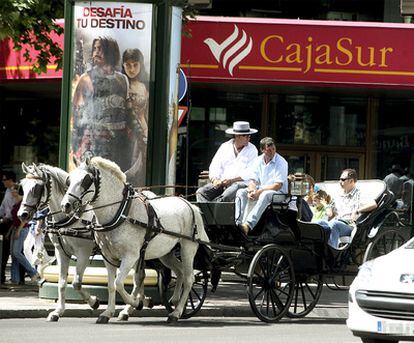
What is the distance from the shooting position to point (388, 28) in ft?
81.7

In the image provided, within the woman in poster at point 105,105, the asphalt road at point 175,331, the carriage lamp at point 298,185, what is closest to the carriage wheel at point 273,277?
the asphalt road at point 175,331

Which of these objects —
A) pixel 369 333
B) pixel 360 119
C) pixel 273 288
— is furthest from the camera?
pixel 360 119

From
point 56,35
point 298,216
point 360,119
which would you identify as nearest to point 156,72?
point 298,216

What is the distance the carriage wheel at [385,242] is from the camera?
56.7ft

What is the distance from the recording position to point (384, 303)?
12.3 m

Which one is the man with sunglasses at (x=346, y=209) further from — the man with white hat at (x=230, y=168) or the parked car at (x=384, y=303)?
the parked car at (x=384, y=303)

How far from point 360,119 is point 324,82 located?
112 inches

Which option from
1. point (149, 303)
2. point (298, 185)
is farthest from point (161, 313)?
point (298, 185)

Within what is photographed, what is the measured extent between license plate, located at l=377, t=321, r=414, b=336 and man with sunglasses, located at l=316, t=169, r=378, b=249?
4877 millimetres

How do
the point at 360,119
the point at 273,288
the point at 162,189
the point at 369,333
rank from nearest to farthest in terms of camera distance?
the point at 369,333
the point at 273,288
the point at 162,189
the point at 360,119

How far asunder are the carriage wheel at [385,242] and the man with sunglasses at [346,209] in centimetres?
36

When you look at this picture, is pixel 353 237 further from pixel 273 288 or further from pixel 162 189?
pixel 162 189

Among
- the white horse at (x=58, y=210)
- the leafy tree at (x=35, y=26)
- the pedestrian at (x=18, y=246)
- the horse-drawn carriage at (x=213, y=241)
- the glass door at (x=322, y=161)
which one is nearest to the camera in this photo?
the horse-drawn carriage at (x=213, y=241)

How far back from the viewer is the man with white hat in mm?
16766
